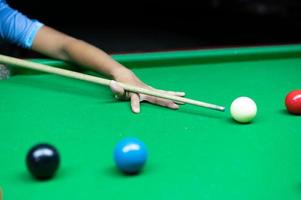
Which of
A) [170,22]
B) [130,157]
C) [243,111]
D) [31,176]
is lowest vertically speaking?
[31,176]

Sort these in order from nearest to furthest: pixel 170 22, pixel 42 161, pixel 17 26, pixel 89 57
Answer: pixel 42 161 < pixel 89 57 < pixel 17 26 < pixel 170 22

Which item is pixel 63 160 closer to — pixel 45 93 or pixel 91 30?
pixel 45 93

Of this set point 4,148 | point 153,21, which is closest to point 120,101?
point 4,148

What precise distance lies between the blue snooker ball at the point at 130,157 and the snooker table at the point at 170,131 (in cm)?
2

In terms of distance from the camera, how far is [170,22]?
20.8 feet

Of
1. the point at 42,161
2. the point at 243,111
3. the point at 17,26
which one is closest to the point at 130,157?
the point at 42,161

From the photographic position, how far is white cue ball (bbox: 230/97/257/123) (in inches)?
60.1

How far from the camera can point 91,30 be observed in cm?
605

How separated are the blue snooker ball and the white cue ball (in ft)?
1.37

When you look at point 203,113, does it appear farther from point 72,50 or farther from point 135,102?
Result: point 72,50

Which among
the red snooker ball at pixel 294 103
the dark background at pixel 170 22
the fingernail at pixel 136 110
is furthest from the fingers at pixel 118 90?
the dark background at pixel 170 22

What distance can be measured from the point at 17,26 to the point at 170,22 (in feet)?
14.1

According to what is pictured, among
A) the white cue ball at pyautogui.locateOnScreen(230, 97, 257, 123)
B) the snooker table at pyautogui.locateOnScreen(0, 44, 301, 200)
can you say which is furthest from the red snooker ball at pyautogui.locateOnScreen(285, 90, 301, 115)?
the white cue ball at pyautogui.locateOnScreen(230, 97, 257, 123)

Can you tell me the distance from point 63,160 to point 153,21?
539 centimetres
